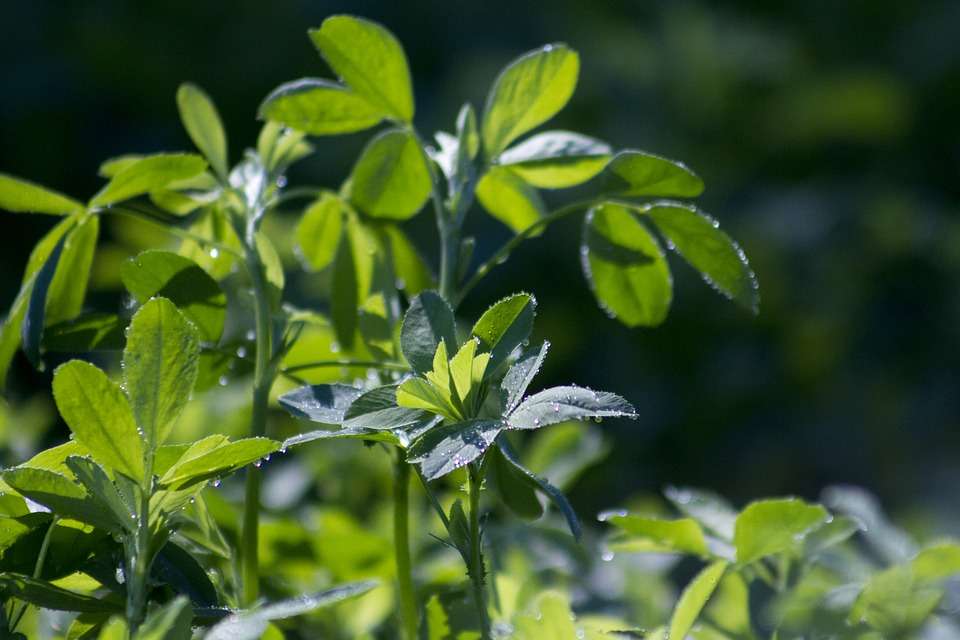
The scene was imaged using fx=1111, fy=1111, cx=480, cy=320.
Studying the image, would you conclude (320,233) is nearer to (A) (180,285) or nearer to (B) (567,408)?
(A) (180,285)

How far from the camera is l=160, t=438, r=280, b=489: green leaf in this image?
420 millimetres

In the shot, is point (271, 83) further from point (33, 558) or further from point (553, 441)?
point (33, 558)

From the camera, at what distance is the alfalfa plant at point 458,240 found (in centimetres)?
45

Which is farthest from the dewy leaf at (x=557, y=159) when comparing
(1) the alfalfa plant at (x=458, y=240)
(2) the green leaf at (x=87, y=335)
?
(2) the green leaf at (x=87, y=335)

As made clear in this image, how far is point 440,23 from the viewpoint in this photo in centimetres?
323

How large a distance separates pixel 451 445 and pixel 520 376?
5cm

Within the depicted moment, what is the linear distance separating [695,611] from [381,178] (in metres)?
0.30

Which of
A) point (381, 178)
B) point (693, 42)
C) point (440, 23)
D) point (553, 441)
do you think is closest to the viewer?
point (381, 178)

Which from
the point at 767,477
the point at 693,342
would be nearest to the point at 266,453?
the point at 693,342

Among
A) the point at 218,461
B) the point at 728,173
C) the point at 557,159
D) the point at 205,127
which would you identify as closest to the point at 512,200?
the point at 557,159

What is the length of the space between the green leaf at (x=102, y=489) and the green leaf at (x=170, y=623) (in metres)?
0.06

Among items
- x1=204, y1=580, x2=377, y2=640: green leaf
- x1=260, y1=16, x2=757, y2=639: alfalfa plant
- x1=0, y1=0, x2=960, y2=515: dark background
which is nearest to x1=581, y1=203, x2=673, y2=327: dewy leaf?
x1=260, y1=16, x2=757, y2=639: alfalfa plant

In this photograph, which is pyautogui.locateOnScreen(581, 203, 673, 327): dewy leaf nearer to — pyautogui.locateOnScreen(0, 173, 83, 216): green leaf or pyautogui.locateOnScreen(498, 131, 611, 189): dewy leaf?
pyautogui.locateOnScreen(498, 131, 611, 189): dewy leaf

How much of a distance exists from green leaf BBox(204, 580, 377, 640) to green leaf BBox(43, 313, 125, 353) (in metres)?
0.18
